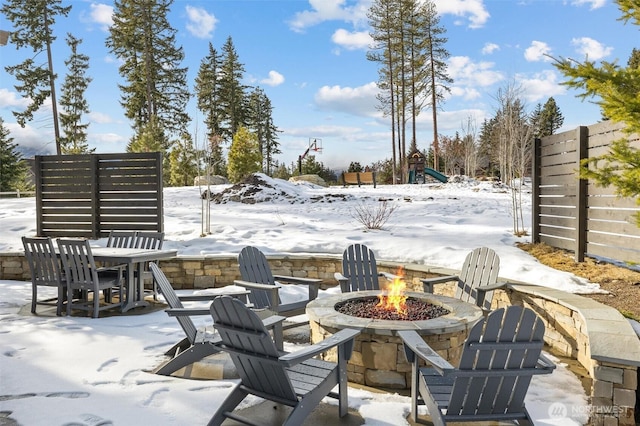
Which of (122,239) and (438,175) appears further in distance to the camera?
(438,175)

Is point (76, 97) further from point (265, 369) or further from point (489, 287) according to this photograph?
point (265, 369)

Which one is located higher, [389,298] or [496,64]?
[496,64]

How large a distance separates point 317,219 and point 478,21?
545 cm

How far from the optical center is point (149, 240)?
6164 mm

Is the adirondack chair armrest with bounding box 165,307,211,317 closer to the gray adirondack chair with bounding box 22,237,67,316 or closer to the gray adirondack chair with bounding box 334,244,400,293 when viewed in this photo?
the gray adirondack chair with bounding box 334,244,400,293

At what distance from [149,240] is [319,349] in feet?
14.6

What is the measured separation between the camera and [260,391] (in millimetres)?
2508

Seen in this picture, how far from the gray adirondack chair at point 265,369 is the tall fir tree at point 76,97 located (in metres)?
28.7

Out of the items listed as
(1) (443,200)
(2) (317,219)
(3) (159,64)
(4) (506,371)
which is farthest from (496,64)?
(3) (159,64)

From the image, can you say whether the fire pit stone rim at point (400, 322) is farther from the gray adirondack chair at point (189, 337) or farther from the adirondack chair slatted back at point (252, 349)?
the adirondack chair slatted back at point (252, 349)

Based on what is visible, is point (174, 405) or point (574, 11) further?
point (574, 11)

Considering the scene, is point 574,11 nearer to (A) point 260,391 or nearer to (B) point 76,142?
(A) point 260,391

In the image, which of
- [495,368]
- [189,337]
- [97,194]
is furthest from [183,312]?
[97,194]

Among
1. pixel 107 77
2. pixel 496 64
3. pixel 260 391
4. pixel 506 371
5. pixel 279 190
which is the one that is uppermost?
pixel 107 77
